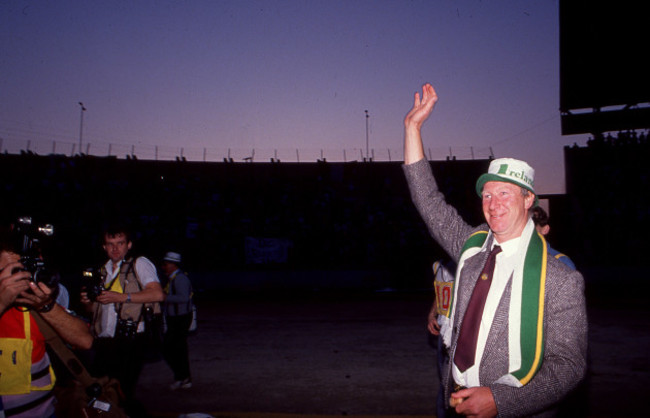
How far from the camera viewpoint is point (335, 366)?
7555 millimetres

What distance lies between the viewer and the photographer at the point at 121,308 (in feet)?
14.6

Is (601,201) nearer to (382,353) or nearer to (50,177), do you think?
(382,353)

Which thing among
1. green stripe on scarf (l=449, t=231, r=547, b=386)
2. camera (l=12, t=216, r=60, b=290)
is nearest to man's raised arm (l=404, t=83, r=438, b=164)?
green stripe on scarf (l=449, t=231, r=547, b=386)

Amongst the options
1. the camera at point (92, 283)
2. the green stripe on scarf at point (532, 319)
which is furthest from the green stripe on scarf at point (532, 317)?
the camera at point (92, 283)

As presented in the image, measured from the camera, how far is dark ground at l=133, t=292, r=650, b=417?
5.77 meters

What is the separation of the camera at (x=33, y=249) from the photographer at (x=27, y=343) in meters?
0.02

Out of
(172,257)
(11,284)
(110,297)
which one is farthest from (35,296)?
(172,257)

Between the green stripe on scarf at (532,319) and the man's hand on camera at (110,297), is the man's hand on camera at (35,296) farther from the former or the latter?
the man's hand on camera at (110,297)

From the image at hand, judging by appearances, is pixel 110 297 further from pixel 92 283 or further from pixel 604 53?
pixel 604 53

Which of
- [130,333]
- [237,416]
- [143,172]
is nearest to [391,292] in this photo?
[237,416]

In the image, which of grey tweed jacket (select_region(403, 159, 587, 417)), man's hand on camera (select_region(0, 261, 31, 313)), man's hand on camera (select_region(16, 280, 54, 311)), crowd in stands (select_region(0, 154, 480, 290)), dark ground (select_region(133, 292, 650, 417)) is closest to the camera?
grey tweed jacket (select_region(403, 159, 587, 417))

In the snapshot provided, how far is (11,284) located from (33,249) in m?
0.39

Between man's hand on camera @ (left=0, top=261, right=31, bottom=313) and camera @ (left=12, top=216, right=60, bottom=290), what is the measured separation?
0.08 metres

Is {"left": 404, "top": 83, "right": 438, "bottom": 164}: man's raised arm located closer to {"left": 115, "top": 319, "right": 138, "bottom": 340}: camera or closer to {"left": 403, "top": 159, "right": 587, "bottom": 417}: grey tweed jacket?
{"left": 403, "top": 159, "right": 587, "bottom": 417}: grey tweed jacket
